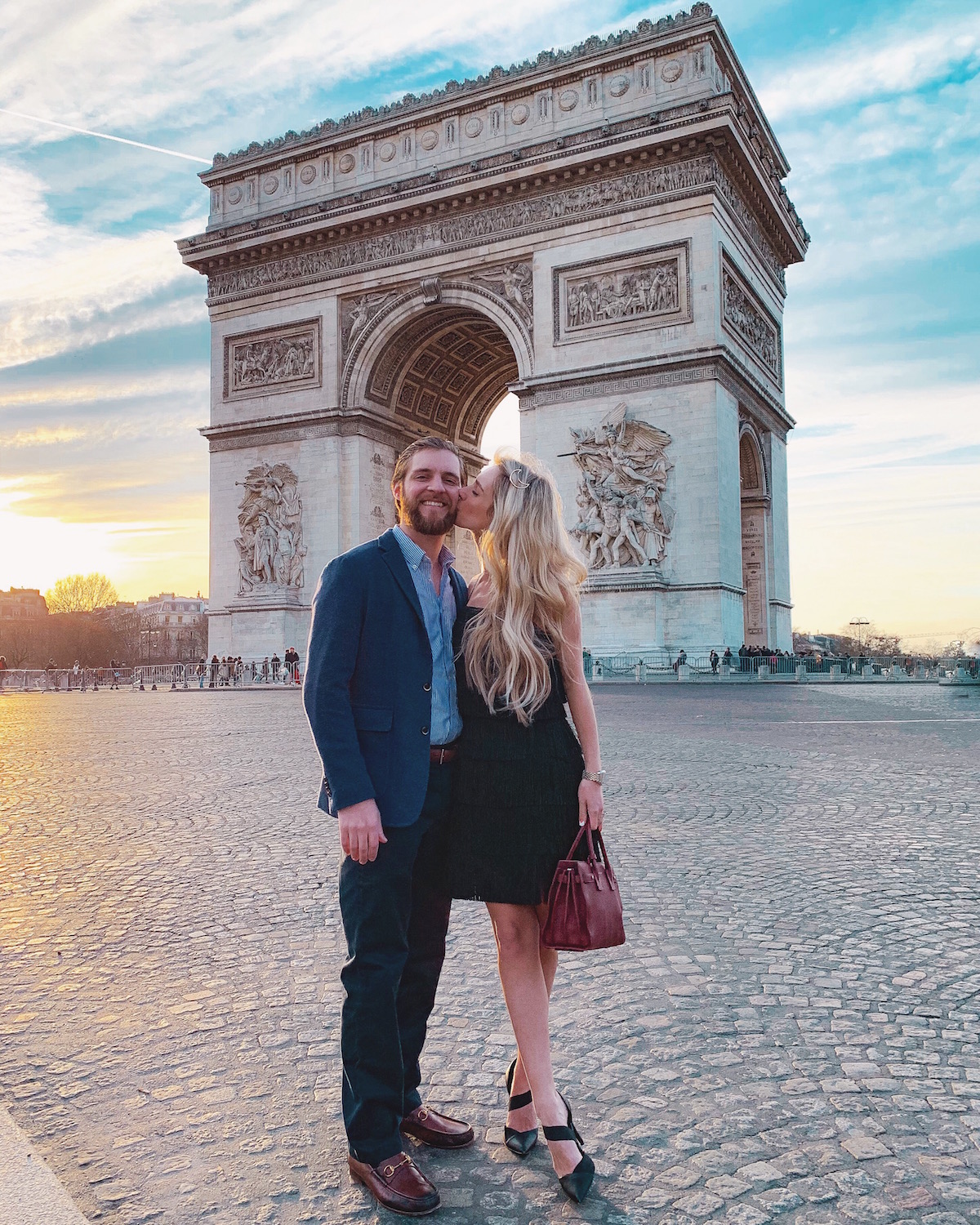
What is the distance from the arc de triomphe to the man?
63.6ft

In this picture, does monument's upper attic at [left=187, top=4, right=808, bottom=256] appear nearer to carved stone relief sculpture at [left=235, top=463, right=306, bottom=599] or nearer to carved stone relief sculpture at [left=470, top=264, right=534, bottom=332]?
carved stone relief sculpture at [left=470, top=264, right=534, bottom=332]

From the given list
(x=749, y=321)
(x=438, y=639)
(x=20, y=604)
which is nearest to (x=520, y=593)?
(x=438, y=639)

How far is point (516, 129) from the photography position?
24.0 m

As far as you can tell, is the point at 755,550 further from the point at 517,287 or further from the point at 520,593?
the point at 520,593

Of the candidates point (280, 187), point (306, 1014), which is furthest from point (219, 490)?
point (306, 1014)

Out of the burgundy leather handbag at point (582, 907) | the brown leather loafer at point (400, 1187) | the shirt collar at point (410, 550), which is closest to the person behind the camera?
the brown leather loafer at point (400, 1187)

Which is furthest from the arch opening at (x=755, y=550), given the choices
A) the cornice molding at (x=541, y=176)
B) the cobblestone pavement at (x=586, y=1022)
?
the cobblestone pavement at (x=586, y=1022)

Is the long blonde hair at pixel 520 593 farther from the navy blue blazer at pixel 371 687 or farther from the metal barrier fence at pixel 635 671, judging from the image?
the metal barrier fence at pixel 635 671

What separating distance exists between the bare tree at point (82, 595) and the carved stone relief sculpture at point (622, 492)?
5665 centimetres

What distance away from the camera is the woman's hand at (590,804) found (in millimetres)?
2230

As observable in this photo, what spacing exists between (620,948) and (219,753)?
6546mm

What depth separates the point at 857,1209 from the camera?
183cm

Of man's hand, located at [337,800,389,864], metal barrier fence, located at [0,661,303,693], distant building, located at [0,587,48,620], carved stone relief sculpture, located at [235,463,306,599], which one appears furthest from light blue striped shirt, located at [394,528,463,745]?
distant building, located at [0,587,48,620]

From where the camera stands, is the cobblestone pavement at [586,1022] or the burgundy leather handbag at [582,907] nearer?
the cobblestone pavement at [586,1022]
